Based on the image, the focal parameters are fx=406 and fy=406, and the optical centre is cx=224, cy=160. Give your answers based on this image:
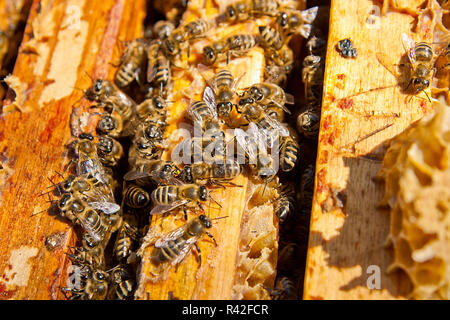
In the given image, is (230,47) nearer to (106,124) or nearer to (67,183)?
(106,124)

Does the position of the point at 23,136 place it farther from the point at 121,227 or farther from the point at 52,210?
the point at 121,227

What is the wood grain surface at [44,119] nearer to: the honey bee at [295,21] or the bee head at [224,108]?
the bee head at [224,108]

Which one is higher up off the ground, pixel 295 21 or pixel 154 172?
pixel 295 21

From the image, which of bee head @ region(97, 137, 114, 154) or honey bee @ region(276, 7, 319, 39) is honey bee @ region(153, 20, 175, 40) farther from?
bee head @ region(97, 137, 114, 154)

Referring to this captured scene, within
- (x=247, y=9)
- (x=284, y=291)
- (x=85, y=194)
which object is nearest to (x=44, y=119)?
(x=85, y=194)

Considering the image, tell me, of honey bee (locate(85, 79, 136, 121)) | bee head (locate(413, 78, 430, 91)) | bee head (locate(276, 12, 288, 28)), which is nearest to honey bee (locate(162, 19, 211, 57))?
honey bee (locate(85, 79, 136, 121))

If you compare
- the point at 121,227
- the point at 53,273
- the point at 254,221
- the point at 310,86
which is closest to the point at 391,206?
the point at 254,221
